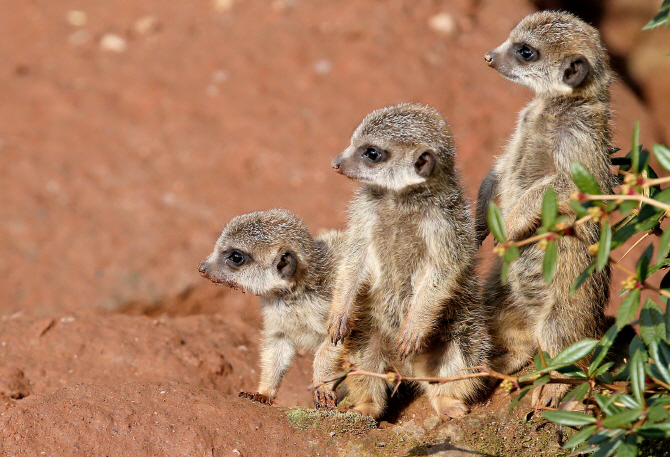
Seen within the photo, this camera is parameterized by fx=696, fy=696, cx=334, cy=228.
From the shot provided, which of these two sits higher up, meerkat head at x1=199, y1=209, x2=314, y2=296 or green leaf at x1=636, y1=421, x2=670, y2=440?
green leaf at x1=636, y1=421, x2=670, y2=440

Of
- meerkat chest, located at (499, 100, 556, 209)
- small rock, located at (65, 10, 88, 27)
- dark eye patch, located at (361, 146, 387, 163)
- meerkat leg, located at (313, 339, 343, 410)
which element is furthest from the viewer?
small rock, located at (65, 10, 88, 27)

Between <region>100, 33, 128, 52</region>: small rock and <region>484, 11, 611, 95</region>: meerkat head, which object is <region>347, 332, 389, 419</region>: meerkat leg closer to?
<region>484, 11, 611, 95</region>: meerkat head

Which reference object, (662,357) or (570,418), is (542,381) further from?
(662,357)

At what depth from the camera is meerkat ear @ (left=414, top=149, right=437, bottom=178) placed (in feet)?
12.4

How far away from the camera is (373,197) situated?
13.4 feet

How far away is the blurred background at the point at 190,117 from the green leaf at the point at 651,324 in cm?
417

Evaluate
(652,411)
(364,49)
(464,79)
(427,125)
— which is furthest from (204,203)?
(652,411)

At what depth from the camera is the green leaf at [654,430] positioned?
228cm

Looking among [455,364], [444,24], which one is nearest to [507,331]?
[455,364]

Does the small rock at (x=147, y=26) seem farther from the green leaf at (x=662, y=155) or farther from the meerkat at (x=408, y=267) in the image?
the green leaf at (x=662, y=155)

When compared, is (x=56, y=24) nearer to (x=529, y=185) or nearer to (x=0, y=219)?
(x=0, y=219)

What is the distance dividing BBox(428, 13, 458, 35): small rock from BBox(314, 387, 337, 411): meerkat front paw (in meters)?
5.86

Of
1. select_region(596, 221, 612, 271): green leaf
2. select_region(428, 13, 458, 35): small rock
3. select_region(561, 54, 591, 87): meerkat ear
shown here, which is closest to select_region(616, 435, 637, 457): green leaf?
select_region(596, 221, 612, 271): green leaf

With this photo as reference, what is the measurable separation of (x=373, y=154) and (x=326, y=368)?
1269mm
